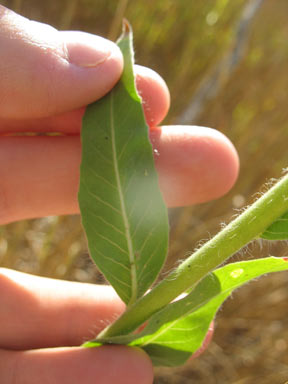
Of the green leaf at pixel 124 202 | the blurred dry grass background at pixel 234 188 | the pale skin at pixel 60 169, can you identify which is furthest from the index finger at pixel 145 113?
the blurred dry grass background at pixel 234 188

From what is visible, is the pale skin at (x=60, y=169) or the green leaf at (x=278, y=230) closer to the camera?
the green leaf at (x=278, y=230)

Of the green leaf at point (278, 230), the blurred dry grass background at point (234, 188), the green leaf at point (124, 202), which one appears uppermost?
the green leaf at point (278, 230)

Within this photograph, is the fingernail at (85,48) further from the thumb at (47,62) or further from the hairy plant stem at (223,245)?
the hairy plant stem at (223,245)

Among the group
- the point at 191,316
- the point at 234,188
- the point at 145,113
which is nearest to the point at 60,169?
the point at 145,113

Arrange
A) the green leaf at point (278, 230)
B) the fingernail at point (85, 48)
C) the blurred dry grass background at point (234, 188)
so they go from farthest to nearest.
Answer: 1. the blurred dry grass background at point (234, 188)
2. the fingernail at point (85, 48)
3. the green leaf at point (278, 230)

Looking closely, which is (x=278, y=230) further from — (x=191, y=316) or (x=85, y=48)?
(x=85, y=48)

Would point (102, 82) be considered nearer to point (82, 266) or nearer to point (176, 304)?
point (176, 304)

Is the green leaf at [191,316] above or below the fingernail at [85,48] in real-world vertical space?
below
